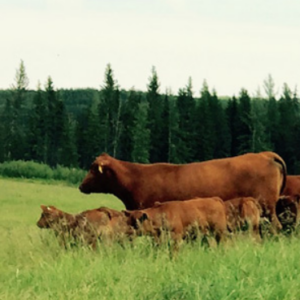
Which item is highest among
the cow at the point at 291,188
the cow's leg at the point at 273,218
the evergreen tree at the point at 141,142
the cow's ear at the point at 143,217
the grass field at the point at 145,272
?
the evergreen tree at the point at 141,142

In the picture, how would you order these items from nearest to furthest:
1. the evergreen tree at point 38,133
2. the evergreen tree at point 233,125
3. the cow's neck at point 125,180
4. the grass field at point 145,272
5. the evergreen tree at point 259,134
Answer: the grass field at point 145,272 < the cow's neck at point 125,180 < the evergreen tree at point 259,134 < the evergreen tree at point 38,133 < the evergreen tree at point 233,125

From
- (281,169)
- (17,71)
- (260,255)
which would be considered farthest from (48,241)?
(17,71)

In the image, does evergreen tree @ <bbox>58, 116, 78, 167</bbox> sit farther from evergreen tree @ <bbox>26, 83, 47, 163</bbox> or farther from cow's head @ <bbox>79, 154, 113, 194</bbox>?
cow's head @ <bbox>79, 154, 113, 194</bbox>

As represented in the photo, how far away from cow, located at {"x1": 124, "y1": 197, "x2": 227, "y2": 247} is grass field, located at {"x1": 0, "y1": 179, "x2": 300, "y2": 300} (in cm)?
30

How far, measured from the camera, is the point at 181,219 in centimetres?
1076

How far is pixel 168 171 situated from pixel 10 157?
62824 millimetres

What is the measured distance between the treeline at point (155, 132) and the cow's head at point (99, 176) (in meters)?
50.7

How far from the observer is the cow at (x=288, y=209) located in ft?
43.6

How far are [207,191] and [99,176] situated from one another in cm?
253

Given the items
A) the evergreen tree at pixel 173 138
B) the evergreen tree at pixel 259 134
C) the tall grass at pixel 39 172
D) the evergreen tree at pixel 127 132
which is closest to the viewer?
the tall grass at pixel 39 172

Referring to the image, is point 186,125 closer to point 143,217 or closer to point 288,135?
point 288,135

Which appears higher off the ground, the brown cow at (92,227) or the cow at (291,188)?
the cow at (291,188)

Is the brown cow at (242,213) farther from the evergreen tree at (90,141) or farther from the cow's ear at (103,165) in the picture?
the evergreen tree at (90,141)

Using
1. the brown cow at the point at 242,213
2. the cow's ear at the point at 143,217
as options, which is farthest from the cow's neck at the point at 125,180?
the cow's ear at the point at 143,217
